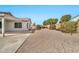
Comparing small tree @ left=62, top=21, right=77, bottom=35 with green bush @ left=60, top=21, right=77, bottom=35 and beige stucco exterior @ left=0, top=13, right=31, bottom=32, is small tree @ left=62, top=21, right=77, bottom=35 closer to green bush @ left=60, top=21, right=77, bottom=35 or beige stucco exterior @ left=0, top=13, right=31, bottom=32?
green bush @ left=60, top=21, right=77, bottom=35

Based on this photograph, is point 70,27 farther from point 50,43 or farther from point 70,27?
point 50,43

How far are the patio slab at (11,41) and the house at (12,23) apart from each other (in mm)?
188

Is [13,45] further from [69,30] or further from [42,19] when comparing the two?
[69,30]

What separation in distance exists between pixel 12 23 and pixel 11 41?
0.58 metres

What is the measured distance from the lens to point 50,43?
4.79 metres

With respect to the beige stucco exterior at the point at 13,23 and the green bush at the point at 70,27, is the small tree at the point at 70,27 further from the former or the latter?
the beige stucco exterior at the point at 13,23

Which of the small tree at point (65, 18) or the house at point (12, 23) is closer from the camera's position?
the small tree at point (65, 18)

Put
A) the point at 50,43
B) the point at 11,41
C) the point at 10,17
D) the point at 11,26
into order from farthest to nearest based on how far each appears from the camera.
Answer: the point at 11,26 → the point at 10,17 → the point at 11,41 → the point at 50,43

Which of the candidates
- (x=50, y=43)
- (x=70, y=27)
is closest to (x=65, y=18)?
(x=70, y=27)

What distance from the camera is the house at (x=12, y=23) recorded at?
5.02 meters

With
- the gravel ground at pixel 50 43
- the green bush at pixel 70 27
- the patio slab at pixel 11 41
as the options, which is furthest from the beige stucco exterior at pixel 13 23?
the green bush at pixel 70 27

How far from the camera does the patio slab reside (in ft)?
15.1
